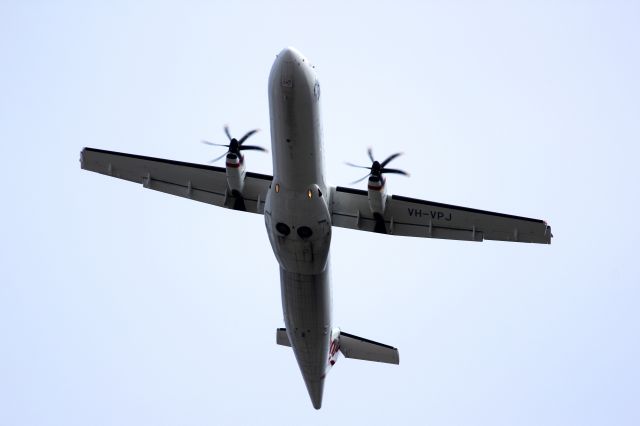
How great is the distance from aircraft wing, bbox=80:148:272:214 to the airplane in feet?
0.12

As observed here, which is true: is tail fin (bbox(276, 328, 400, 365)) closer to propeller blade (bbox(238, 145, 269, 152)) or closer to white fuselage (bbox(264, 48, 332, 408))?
white fuselage (bbox(264, 48, 332, 408))

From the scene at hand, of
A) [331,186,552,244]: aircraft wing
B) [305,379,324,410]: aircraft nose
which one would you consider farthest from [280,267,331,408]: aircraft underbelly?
[331,186,552,244]: aircraft wing

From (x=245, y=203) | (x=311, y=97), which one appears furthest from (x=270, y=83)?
(x=245, y=203)

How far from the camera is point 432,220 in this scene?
2911 cm

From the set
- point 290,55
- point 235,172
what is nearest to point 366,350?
point 235,172

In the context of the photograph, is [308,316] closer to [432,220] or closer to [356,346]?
[356,346]

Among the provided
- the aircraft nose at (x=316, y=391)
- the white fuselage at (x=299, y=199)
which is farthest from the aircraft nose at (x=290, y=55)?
the aircraft nose at (x=316, y=391)

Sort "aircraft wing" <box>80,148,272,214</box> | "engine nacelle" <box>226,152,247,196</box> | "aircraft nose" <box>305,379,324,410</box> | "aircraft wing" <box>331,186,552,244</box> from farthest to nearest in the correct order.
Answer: "aircraft nose" <box>305,379,324,410</box>, "aircraft wing" <box>80,148,272,214</box>, "aircraft wing" <box>331,186,552,244</box>, "engine nacelle" <box>226,152,247,196</box>

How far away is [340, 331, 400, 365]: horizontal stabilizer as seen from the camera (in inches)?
1320

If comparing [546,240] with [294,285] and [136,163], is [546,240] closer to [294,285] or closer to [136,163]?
[294,285]

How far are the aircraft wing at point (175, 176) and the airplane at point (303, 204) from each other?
0.12ft

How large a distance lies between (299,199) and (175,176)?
6378 millimetres

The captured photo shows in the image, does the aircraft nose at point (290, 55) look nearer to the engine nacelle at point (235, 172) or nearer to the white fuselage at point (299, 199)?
the white fuselage at point (299, 199)

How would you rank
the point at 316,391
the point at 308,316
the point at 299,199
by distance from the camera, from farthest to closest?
the point at 316,391 → the point at 308,316 → the point at 299,199
